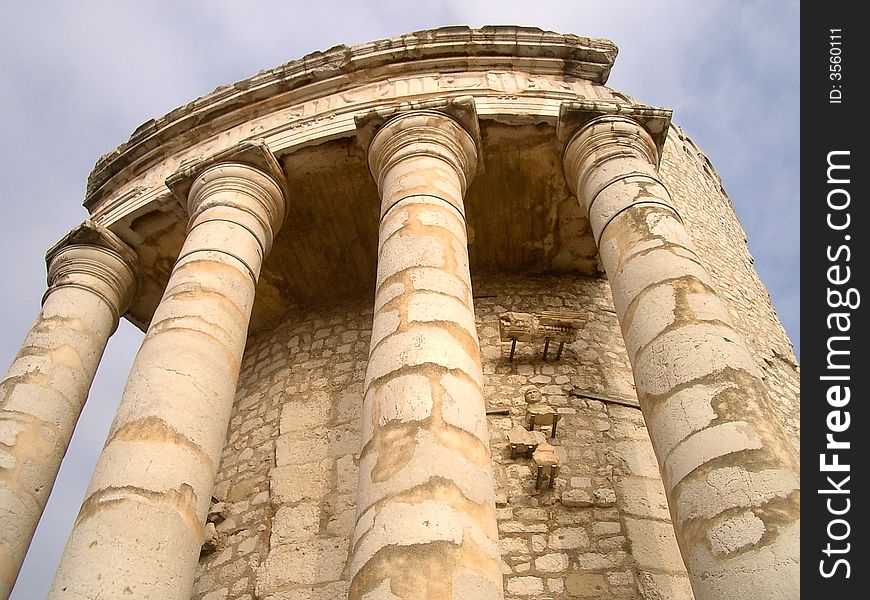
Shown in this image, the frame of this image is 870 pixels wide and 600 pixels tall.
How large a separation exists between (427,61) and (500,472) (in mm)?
5566

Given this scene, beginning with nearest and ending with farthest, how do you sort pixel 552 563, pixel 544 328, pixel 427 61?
pixel 552 563
pixel 544 328
pixel 427 61

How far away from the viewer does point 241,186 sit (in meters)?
8.27

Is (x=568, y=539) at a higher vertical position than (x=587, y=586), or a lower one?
higher

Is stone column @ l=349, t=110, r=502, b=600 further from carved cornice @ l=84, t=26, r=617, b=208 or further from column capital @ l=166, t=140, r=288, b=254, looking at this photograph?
carved cornice @ l=84, t=26, r=617, b=208

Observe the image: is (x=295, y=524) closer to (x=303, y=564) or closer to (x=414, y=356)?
(x=303, y=564)

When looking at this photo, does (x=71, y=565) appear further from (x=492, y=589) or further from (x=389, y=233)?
(x=389, y=233)

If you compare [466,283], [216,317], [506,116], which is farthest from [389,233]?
[506,116]

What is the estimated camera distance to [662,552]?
21.6 ft

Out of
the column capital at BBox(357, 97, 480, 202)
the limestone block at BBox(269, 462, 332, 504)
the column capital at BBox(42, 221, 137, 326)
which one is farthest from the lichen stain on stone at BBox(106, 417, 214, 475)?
the column capital at BBox(42, 221, 137, 326)

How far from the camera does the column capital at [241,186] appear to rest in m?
8.06

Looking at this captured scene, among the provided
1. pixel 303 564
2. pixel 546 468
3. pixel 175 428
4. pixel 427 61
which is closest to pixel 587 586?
pixel 546 468

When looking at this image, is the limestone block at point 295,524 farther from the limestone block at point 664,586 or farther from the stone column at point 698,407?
the stone column at point 698,407

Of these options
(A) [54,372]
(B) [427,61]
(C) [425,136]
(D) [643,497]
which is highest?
(B) [427,61]

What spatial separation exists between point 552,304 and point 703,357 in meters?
4.51
